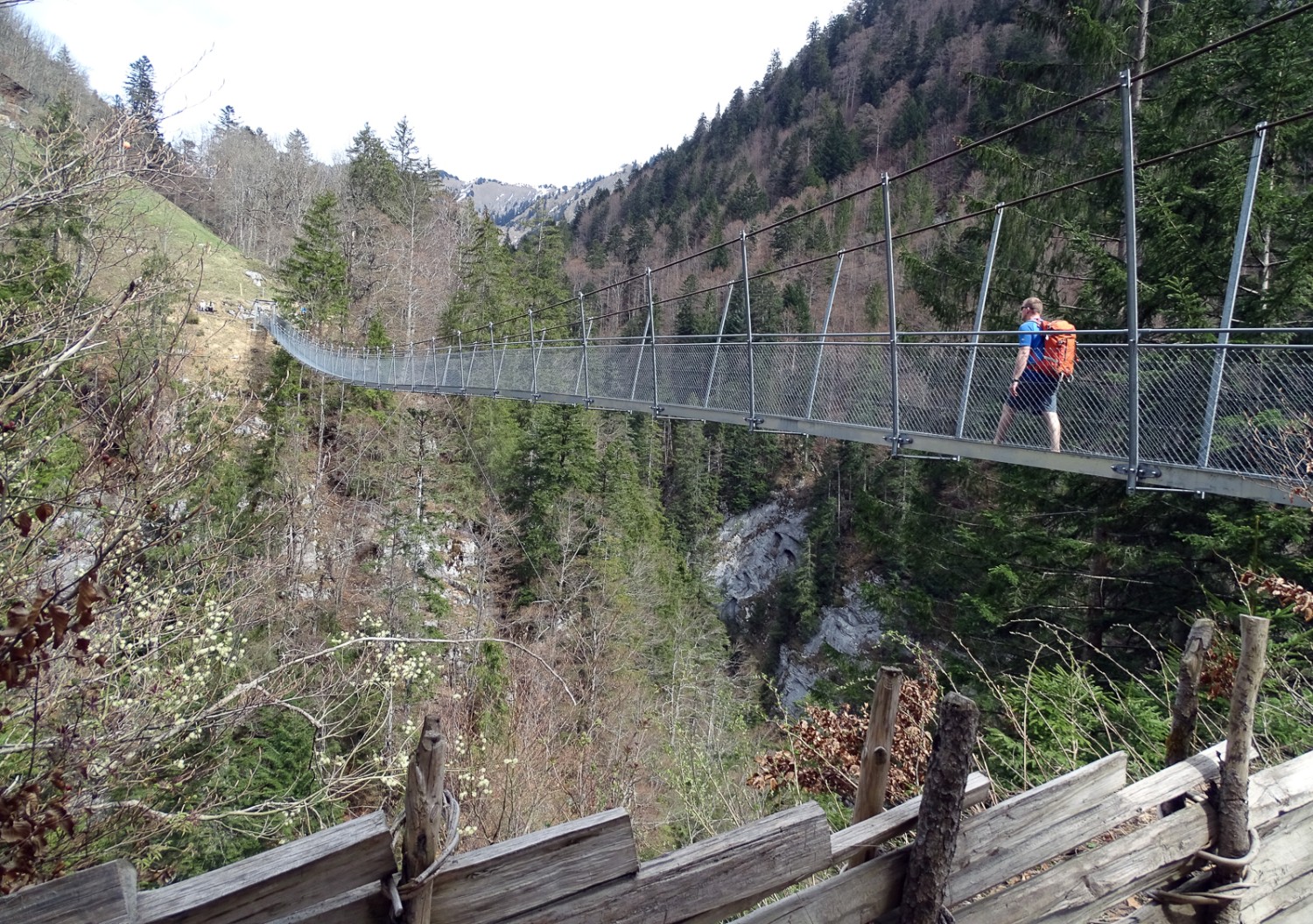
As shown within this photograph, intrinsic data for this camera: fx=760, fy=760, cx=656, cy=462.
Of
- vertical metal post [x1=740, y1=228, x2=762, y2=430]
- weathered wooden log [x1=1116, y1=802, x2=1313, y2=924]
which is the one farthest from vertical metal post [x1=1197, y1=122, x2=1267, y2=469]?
vertical metal post [x1=740, y1=228, x2=762, y2=430]

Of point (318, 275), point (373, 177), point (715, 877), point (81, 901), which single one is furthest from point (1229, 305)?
point (373, 177)

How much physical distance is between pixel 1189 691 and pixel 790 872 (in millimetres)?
1290

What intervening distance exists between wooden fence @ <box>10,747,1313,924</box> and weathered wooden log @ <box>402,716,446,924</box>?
43 millimetres

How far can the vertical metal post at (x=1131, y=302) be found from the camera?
3.71m

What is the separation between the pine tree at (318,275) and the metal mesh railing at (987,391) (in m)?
12.7

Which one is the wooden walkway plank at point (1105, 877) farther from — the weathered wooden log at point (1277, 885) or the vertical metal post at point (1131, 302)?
the vertical metal post at point (1131, 302)

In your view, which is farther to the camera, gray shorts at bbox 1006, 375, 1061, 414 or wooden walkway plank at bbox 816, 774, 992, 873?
gray shorts at bbox 1006, 375, 1061, 414

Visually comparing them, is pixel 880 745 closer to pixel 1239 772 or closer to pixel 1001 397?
pixel 1239 772

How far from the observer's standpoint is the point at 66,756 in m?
2.91

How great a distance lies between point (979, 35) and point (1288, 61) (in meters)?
61.5

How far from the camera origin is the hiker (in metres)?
4.42

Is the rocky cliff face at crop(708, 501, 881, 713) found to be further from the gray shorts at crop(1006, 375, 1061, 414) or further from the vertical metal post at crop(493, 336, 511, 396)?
the gray shorts at crop(1006, 375, 1061, 414)

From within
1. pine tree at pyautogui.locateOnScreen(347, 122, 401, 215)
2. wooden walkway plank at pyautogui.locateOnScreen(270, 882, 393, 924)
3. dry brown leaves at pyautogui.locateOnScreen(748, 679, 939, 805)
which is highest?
pine tree at pyautogui.locateOnScreen(347, 122, 401, 215)

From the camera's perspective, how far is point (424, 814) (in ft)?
3.94
